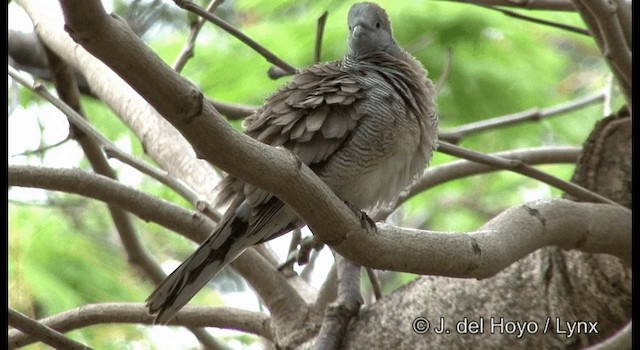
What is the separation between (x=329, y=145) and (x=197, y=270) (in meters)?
0.60

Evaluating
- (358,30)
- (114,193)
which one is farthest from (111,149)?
(358,30)

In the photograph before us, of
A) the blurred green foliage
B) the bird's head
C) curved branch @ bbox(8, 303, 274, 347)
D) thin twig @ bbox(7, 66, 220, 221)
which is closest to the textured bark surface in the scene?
curved branch @ bbox(8, 303, 274, 347)

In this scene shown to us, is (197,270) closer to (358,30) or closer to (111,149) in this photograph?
(111,149)

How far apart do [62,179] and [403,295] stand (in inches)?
52.4

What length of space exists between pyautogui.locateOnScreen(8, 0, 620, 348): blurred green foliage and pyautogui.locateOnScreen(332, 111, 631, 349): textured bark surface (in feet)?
4.14

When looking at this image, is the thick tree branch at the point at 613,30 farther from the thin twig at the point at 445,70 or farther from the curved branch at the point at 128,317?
the curved branch at the point at 128,317

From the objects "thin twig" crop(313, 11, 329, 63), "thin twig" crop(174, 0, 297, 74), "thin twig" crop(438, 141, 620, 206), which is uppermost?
"thin twig" crop(313, 11, 329, 63)

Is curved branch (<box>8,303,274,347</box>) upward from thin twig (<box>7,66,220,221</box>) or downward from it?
downward

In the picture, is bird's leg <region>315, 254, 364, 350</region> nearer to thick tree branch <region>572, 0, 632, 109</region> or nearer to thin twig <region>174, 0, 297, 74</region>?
thin twig <region>174, 0, 297, 74</region>

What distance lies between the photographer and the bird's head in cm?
345

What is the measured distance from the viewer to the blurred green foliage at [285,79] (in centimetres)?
443

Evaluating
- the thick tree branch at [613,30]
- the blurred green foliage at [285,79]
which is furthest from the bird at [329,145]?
the blurred green foliage at [285,79]

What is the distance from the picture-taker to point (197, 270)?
2.86m
